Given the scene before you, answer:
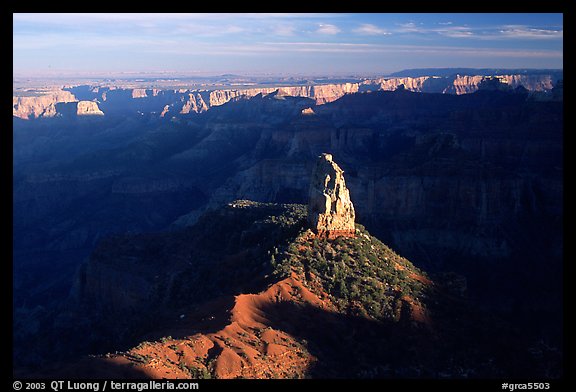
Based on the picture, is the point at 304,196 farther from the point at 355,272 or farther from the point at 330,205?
the point at 355,272

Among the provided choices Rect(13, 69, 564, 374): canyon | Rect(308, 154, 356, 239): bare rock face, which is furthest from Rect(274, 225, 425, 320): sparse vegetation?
Rect(13, 69, 564, 374): canyon

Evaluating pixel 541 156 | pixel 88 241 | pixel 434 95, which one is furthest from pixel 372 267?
pixel 434 95

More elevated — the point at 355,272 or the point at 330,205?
the point at 330,205

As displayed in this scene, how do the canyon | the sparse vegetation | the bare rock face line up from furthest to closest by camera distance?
the canyon, the bare rock face, the sparse vegetation

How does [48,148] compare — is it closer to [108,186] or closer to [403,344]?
[108,186]

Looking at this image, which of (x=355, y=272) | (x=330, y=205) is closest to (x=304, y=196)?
(x=330, y=205)

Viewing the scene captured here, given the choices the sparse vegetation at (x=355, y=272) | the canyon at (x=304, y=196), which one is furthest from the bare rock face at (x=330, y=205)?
the canyon at (x=304, y=196)

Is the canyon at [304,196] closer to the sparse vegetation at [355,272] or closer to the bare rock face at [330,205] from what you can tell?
the sparse vegetation at [355,272]

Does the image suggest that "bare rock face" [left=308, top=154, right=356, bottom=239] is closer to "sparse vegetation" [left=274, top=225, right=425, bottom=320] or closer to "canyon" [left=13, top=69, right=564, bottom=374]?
"sparse vegetation" [left=274, top=225, right=425, bottom=320]
